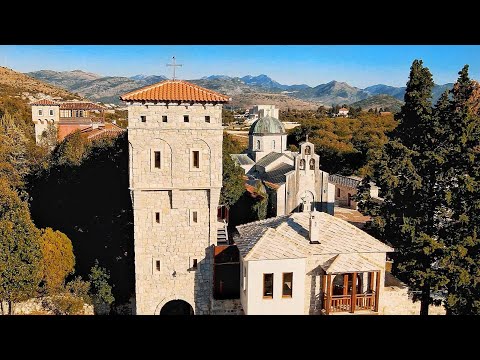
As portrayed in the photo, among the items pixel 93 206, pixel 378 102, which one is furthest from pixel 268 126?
pixel 378 102

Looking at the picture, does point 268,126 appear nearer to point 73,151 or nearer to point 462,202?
point 73,151

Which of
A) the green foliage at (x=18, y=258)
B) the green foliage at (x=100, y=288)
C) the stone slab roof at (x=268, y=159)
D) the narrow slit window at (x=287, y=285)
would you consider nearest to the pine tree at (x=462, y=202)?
the narrow slit window at (x=287, y=285)

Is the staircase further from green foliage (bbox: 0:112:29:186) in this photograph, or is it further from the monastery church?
green foliage (bbox: 0:112:29:186)

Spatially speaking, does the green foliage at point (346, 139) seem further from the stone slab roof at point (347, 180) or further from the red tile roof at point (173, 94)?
the red tile roof at point (173, 94)

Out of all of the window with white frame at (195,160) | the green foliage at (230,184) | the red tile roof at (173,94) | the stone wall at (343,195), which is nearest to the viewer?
the red tile roof at (173,94)
